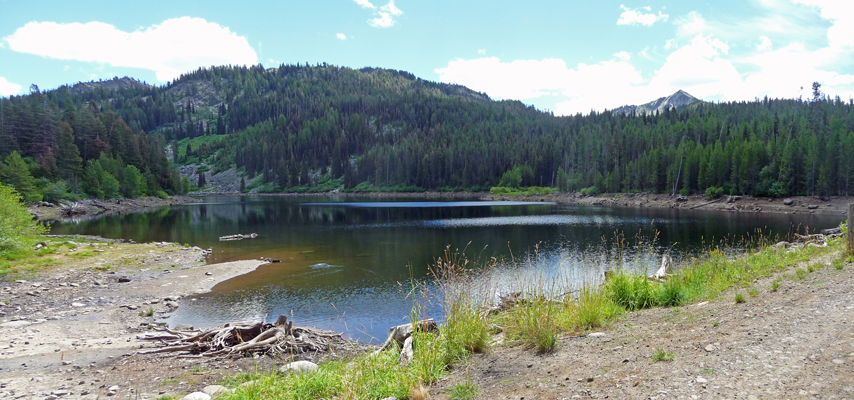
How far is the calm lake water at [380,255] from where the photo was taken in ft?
53.1

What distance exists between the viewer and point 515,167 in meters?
136

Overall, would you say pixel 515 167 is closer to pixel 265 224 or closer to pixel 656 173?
pixel 656 173

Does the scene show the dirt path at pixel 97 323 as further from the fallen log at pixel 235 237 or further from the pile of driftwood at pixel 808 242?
the pile of driftwood at pixel 808 242

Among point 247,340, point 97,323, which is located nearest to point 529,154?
point 97,323

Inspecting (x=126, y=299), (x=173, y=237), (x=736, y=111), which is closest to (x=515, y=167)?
(x=736, y=111)

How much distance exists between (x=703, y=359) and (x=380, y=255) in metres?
25.7

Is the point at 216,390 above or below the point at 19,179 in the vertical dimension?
below

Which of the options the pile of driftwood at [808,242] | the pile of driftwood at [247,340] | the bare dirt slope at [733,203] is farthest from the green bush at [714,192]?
the pile of driftwood at [247,340]

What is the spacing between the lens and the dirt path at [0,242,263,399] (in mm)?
8266

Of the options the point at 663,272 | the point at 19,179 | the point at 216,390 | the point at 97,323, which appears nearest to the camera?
the point at 216,390

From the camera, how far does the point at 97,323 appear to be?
13742 millimetres

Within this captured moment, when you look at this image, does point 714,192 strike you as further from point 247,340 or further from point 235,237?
point 247,340

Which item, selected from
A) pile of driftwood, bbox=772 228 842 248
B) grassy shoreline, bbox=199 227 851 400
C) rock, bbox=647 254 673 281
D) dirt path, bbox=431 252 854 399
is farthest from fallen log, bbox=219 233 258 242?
pile of driftwood, bbox=772 228 842 248

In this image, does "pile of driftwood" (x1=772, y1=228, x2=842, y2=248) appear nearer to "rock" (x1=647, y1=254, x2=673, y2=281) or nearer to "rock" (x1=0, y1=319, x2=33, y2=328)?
"rock" (x1=647, y1=254, x2=673, y2=281)
